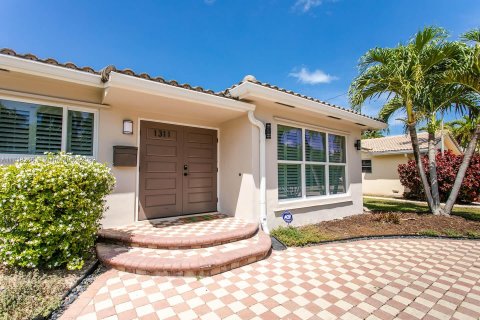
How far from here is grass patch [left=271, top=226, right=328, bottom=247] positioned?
18.5 ft

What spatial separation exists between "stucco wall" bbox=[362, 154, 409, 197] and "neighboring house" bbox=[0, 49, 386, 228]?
38.0 ft

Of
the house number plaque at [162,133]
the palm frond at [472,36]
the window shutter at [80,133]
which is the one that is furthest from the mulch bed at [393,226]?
the window shutter at [80,133]

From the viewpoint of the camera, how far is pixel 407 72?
7.84 metres

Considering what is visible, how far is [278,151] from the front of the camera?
7.00m

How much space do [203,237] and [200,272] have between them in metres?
0.96

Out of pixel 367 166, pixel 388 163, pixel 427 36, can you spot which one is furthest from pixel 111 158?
pixel 367 166

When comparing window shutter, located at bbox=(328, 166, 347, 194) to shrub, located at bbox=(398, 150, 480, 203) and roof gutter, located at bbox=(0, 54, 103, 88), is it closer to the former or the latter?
roof gutter, located at bbox=(0, 54, 103, 88)

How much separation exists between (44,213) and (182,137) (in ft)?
12.5

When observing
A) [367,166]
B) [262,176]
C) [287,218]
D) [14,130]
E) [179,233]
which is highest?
[14,130]

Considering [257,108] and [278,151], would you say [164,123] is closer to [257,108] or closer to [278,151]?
[257,108]

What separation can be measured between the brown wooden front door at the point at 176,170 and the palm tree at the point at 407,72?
573 centimetres

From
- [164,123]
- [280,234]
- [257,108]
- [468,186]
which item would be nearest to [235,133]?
[257,108]

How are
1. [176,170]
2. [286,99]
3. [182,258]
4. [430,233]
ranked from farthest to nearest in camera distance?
[176,170] → [430,233] → [286,99] → [182,258]

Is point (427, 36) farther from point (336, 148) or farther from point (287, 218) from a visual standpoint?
point (287, 218)
